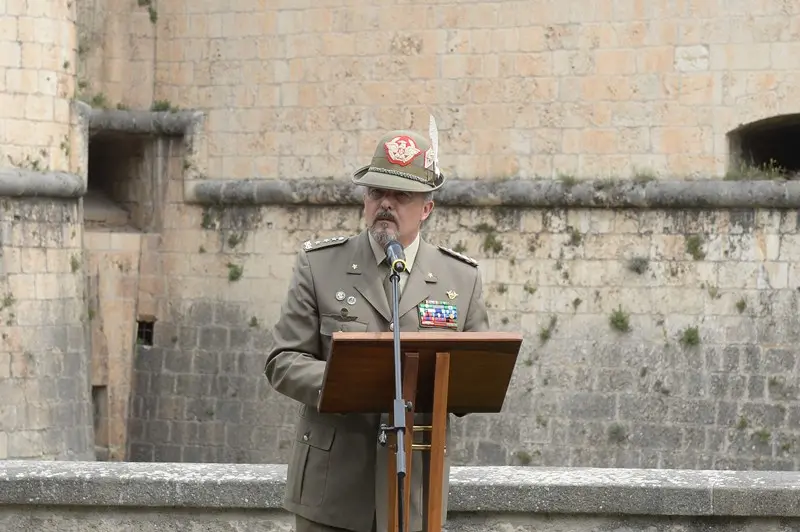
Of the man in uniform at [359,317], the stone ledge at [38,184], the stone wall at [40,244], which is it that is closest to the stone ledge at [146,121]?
the stone wall at [40,244]

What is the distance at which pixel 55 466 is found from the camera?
5.90 meters

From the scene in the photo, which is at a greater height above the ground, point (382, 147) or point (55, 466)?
point (382, 147)

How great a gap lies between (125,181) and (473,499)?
31.6 ft

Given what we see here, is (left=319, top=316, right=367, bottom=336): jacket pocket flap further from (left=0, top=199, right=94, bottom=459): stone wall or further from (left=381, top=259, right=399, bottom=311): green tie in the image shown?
(left=0, top=199, right=94, bottom=459): stone wall

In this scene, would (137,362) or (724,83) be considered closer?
(724,83)

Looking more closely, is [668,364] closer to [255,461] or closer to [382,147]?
[255,461]

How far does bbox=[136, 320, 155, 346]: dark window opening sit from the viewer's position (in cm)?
1437

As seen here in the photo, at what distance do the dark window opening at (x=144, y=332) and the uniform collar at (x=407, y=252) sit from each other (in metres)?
10.0

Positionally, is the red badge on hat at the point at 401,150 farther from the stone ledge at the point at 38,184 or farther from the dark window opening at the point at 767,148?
the stone ledge at the point at 38,184

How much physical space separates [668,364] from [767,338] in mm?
769

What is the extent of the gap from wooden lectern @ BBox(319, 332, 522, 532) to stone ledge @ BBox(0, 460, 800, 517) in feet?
4.60

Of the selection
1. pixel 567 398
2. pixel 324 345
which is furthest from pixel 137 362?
pixel 324 345

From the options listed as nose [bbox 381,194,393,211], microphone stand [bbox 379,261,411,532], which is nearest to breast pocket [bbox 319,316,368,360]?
nose [bbox 381,194,393,211]

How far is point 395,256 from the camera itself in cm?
416
